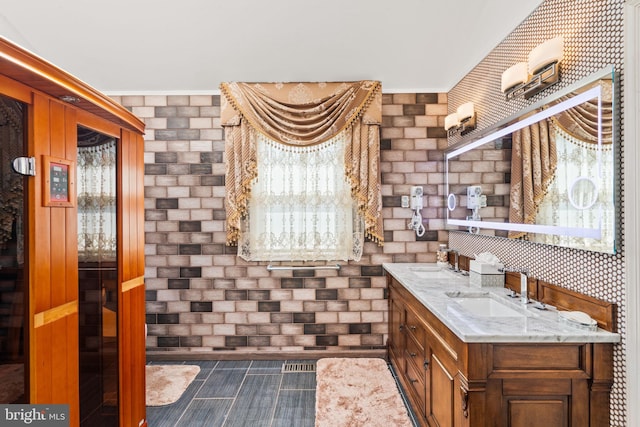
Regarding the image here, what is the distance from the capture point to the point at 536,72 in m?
1.93

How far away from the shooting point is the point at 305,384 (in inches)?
112

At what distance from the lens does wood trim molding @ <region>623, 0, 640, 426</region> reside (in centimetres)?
139

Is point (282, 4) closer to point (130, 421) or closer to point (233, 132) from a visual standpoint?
point (233, 132)

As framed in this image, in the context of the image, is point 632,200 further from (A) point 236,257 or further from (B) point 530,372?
(A) point 236,257

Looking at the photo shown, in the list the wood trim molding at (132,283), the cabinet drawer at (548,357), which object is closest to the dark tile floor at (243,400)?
the wood trim molding at (132,283)

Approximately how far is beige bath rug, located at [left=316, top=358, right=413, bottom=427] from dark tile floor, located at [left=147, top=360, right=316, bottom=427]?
4.2 inches

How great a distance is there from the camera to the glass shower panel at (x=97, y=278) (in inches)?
63.1

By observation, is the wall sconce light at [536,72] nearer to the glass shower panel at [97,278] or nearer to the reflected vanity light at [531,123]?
the reflected vanity light at [531,123]

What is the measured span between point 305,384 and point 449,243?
1.87 m

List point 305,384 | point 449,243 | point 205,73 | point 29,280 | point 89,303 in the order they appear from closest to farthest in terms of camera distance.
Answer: point 29,280 → point 89,303 → point 305,384 → point 205,73 → point 449,243

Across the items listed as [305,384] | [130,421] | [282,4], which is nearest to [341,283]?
[305,384]

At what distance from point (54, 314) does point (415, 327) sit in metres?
1.99

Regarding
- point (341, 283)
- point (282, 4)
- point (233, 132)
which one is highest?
point (282, 4)

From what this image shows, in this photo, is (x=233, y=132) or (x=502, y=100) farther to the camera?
(x=233, y=132)
